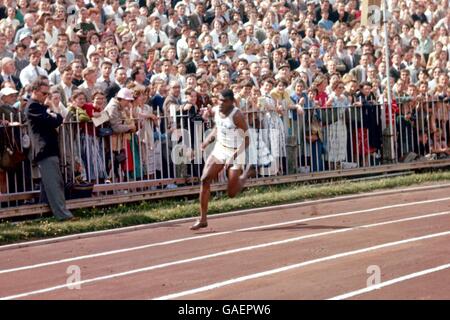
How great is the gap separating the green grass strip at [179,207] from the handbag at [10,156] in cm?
91

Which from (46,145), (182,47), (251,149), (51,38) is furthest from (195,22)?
(46,145)

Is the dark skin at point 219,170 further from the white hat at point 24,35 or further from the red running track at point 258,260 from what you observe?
the white hat at point 24,35

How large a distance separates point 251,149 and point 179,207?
2753 millimetres

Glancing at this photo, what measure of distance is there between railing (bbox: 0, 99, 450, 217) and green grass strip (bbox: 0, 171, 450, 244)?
0.21 m

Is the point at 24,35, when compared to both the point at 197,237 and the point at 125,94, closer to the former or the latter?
the point at 125,94

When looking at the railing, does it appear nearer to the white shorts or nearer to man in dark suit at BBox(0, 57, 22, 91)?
man in dark suit at BBox(0, 57, 22, 91)

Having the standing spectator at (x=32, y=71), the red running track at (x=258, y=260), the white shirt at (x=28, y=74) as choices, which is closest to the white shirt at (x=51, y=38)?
the standing spectator at (x=32, y=71)

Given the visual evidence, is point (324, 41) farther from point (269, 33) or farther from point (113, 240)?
point (113, 240)

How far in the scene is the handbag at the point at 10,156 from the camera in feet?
60.2

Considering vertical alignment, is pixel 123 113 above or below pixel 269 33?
below

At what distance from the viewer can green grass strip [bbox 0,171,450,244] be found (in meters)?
17.8

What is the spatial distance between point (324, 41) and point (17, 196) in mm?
12071

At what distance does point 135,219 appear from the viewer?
18906mm

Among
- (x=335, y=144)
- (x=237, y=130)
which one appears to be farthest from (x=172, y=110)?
(x=335, y=144)
